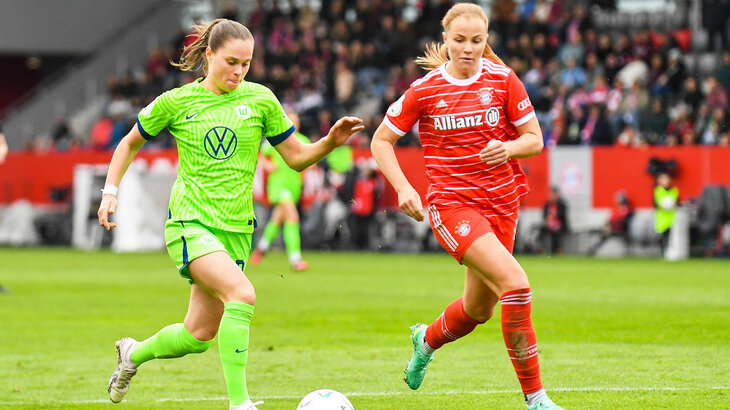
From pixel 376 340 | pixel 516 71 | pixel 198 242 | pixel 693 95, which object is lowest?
pixel 376 340

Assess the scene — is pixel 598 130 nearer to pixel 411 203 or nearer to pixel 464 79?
pixel 464 79

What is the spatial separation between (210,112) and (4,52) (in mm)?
34226

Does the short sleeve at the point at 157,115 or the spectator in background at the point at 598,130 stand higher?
the spectator in background at the point at 598,130

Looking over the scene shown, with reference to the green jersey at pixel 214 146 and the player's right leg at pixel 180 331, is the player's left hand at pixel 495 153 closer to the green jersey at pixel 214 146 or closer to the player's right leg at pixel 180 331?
the green jersey at pixel 214 146

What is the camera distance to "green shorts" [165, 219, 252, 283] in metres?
6.89

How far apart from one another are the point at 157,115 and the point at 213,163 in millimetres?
494

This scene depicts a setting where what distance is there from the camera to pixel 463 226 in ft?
23.6

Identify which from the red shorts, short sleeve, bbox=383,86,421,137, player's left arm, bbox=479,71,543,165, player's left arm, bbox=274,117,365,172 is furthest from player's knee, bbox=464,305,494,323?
player's left arm, bbox=274,117,365,172

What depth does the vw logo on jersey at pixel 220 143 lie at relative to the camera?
7047mm

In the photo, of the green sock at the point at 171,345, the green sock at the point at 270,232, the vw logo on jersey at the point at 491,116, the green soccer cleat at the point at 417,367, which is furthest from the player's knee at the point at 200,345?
the green sock at the point at 270,232

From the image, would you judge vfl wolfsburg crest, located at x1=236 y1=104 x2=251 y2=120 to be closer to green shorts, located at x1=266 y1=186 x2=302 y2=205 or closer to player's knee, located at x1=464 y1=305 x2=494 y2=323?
player's knee, located at x1=464 y1=305 x2=494 y2=323

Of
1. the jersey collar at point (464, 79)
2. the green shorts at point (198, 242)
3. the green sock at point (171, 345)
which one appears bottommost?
the green sock at point (171, 345)

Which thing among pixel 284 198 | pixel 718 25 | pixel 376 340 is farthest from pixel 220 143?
pixel 718 25

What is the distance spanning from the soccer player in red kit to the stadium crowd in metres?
15.2
